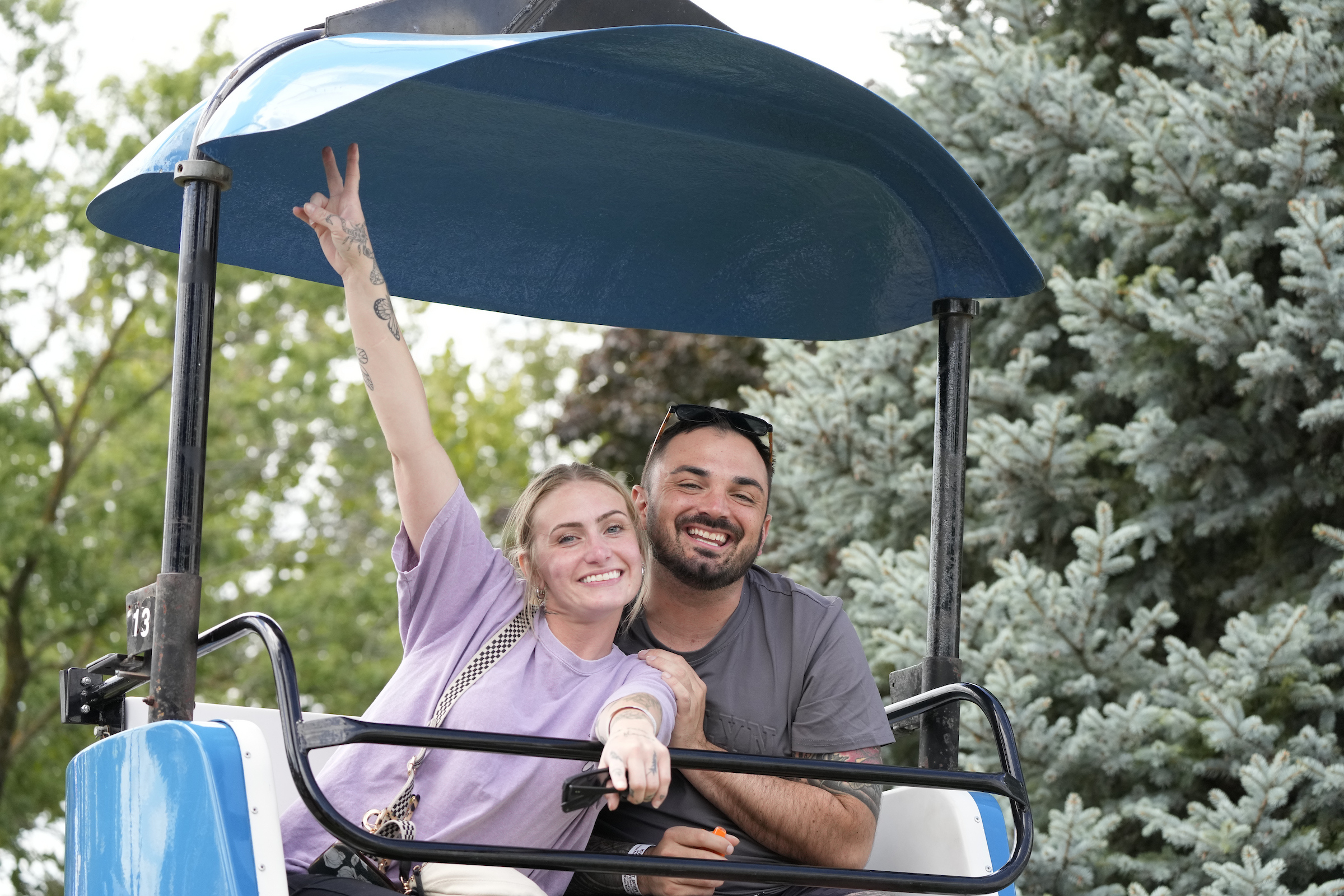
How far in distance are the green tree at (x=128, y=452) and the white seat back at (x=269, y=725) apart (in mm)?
9232

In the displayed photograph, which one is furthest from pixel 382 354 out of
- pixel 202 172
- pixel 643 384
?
pixel 643 384

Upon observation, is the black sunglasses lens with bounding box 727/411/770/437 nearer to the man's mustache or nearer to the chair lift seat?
the man's mustache

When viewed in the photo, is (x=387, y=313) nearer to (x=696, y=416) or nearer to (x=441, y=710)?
(x=441, y=710)

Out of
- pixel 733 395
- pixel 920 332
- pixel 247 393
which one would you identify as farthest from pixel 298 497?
pixel 920 332

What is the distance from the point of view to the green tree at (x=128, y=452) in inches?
491

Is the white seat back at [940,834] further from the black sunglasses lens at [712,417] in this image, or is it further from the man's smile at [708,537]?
the black sunglasses lens at [712,417]

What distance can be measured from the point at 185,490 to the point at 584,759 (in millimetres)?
747

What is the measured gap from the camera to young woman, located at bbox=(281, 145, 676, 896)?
2.38 m

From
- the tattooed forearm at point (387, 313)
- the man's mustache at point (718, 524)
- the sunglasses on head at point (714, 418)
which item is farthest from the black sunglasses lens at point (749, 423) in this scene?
the tattooed forearm at point (387, 313)

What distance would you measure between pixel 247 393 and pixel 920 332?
9325 millimetres

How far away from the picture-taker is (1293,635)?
15.5 feet

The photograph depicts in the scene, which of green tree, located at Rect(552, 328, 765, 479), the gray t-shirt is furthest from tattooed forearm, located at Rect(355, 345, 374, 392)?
green tree, located at Rect(552, 328, 765, 479)

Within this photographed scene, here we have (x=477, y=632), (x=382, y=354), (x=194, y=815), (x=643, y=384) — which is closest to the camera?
(x=194, y=815)

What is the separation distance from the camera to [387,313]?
2.41 m
